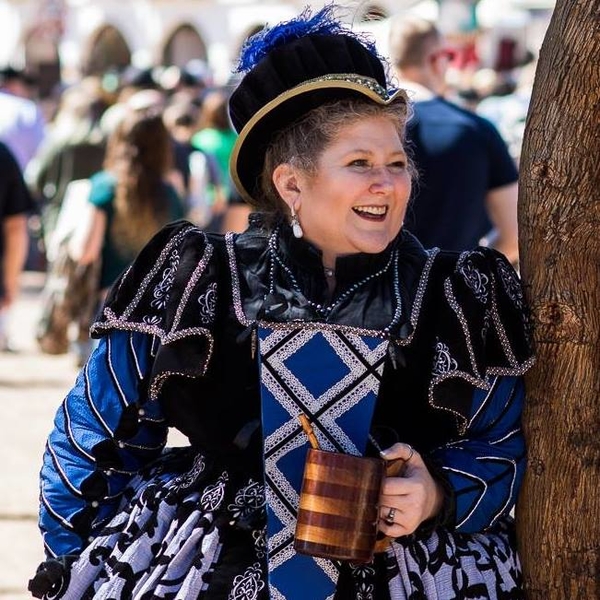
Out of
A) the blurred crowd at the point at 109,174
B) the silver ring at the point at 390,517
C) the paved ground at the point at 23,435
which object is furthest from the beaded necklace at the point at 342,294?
the blurred crowd at the point at 109,174

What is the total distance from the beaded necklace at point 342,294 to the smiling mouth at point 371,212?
0.12 m

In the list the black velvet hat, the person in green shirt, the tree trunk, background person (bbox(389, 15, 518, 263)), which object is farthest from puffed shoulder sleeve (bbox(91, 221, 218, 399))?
the person in green shirt

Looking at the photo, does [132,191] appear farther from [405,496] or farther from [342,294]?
[405,496]

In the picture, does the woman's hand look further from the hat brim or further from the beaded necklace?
the hat brim

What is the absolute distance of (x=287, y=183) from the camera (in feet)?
10.1

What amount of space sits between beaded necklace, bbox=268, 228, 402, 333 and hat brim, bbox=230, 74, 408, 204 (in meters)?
0.18

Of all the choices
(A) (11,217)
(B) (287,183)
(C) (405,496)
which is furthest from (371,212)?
(A) (11,217)

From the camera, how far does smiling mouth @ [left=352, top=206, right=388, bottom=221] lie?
294 cm

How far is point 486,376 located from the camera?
2.94 m

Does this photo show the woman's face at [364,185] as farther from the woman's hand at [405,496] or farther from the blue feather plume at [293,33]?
the woman's hand at [405,496]

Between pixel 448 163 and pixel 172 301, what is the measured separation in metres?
2.79

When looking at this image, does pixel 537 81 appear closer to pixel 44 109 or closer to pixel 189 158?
pixel 189 158

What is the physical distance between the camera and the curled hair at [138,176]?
8.18m

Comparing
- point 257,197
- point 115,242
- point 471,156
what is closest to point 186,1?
point 115,242
